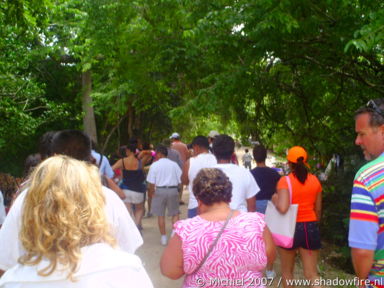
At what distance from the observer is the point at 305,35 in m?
6.93

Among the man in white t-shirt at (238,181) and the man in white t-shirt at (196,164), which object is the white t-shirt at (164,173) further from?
the man in white t-shirt at (238,181)

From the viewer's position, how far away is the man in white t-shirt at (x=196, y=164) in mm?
5445

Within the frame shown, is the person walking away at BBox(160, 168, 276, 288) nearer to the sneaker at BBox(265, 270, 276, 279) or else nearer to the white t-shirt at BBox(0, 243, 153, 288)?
the white t-shirt at BBox(0, 243, 153, 288)

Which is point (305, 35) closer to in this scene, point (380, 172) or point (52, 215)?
point (380, 172)

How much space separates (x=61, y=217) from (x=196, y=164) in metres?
4.09

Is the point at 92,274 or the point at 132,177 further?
the point at 132,177

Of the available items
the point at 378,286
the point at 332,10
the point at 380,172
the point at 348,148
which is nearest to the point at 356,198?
the point at 380,172

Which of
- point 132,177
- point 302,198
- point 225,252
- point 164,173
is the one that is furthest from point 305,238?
point 132,177

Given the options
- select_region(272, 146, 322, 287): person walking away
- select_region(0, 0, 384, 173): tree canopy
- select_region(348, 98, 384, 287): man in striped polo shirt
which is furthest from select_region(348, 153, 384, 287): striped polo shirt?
select_region(272, 146, 322, 287): person walking away

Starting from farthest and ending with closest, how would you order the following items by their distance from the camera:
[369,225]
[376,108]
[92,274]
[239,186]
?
[239,186]
[376,108]
[369,225]
[92,274]

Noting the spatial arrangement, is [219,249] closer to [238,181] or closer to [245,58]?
[238,181]

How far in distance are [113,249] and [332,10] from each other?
586 cm

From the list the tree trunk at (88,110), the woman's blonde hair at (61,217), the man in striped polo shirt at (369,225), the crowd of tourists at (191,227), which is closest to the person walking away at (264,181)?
the crowd of tourists at (191,227)

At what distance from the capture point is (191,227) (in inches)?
104
